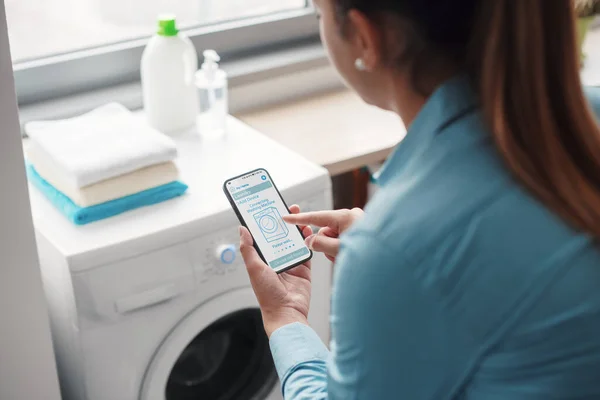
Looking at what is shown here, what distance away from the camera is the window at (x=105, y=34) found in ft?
5.63

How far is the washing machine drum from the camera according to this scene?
1586 mm

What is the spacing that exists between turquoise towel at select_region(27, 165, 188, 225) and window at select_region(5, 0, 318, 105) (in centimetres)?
36

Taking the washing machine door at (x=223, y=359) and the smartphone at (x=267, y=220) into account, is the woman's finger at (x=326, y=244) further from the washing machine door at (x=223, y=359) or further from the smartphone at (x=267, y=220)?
Answer: the washing machine door at (x=223, y=359)

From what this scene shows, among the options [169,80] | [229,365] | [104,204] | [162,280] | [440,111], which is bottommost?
[229,365]

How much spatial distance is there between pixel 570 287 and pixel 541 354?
65mm

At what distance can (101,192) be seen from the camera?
1.34 m

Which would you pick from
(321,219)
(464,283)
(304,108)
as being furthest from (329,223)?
(304,108)

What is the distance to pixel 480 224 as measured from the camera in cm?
68

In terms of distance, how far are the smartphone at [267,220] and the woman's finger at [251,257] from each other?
0.03m

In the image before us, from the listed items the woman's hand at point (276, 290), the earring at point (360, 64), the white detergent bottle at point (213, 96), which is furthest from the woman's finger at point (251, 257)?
the white detergent bottle at point (213, 96)

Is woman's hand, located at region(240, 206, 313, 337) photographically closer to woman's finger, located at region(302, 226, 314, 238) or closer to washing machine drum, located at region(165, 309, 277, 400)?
woman's finger, located at region(302, 226, 314, 238)

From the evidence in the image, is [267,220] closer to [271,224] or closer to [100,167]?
[271,224]

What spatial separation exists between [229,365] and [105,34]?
78 cm

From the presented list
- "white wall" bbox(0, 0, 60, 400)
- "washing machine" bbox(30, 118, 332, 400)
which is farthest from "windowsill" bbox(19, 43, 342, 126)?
"white wall" bbox(0, 0, 60, 400)
